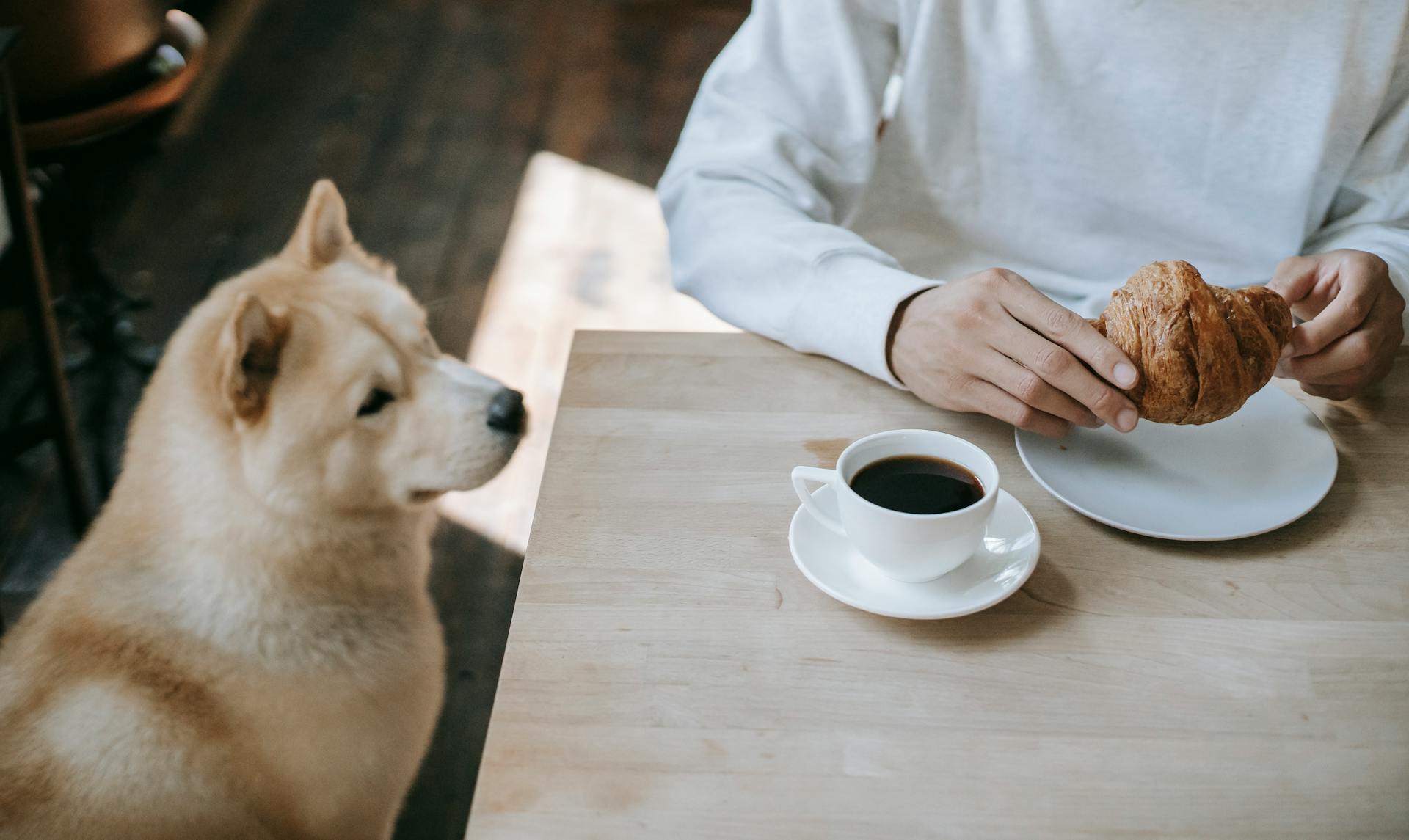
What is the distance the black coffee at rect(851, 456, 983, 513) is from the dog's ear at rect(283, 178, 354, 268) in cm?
63

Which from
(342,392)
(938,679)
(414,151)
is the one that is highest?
(938,679)

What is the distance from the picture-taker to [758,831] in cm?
56

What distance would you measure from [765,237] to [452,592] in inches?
41.6

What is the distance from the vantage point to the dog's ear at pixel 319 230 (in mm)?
1034

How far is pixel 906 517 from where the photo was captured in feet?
2.07

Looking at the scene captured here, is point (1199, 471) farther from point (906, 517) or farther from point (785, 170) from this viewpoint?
point (785, 170)

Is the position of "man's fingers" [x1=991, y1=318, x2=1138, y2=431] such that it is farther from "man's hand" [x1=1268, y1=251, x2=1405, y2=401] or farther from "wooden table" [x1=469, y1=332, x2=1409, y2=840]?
"man's hand" [x1=1268, y1=251, x2=1405, y2=401]

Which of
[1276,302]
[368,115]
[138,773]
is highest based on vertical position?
[1276,302]

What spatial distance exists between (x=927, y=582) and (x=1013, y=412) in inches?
7.6

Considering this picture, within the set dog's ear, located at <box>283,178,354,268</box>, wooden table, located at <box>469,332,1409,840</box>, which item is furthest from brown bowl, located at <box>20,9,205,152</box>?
wooden table, located at <box>469,332,1409,840</box>

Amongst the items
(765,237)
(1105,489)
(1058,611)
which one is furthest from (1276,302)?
(765,237)

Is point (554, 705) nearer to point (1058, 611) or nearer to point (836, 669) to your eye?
point (836, 669)

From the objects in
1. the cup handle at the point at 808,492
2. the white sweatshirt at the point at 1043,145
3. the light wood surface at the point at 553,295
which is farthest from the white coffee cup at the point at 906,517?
the light wood surface at the point at 553,295

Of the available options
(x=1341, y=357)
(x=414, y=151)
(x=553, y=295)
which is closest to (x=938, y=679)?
(x=1341, y=357)
